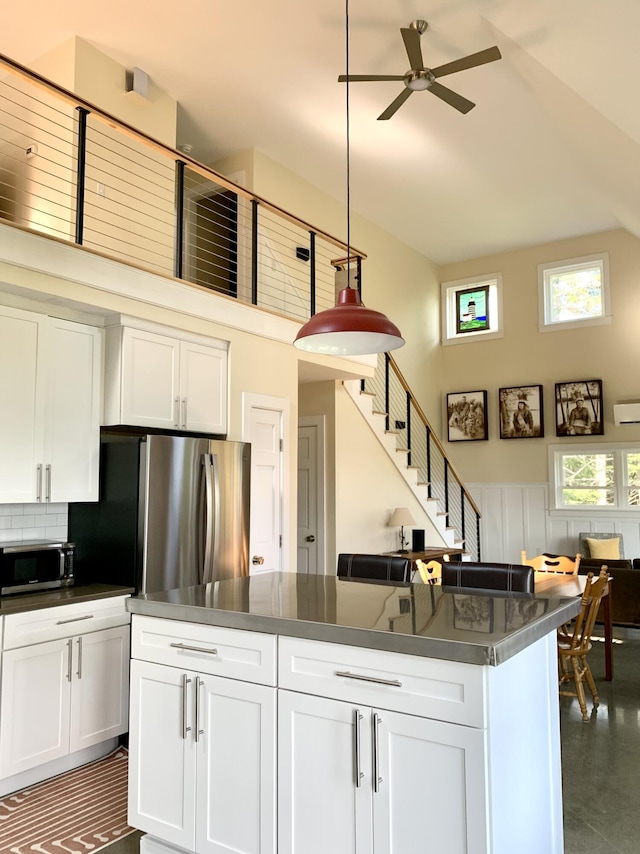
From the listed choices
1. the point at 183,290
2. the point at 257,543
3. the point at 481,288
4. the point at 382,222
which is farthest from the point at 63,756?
the point at 481,288

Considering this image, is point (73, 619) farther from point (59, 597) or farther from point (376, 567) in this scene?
point (376, 567)

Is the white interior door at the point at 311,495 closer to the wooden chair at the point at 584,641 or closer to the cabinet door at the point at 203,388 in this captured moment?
the cabinet door at the point at 203,388

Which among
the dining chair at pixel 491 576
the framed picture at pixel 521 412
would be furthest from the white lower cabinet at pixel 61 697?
the framed picture at pixel 521 412

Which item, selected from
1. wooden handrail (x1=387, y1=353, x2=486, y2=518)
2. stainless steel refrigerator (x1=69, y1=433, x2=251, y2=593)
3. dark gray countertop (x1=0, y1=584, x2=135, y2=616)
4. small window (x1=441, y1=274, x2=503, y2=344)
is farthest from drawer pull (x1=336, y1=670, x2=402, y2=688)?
small window (x1=441, y1=274, x2=503, y2=344)

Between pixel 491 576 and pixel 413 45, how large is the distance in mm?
3616

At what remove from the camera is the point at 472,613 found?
8.28ft

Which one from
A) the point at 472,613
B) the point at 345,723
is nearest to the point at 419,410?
the point at 472,613

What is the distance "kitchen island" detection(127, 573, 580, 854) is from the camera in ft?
6.72

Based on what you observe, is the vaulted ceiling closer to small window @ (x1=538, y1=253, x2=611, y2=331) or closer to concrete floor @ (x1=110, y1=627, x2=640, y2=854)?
small window @ (x1=538, y1=253, x2=611, y2=331)

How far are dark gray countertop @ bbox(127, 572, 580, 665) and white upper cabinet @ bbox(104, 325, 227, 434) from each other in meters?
1.61

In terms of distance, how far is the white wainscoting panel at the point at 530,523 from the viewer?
9.09 metres

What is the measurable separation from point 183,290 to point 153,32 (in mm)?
2508

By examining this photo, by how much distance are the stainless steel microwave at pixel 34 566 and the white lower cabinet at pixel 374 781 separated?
2.19 m

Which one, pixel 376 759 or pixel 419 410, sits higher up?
pixel 419 410
